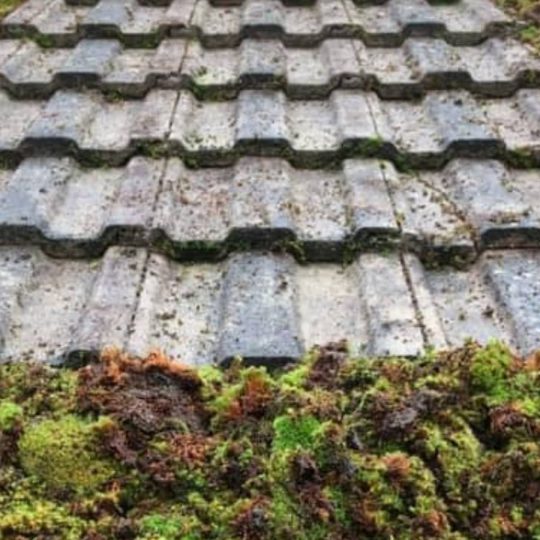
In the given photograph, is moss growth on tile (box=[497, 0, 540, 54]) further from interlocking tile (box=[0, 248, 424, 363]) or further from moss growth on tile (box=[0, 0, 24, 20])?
moss growth on tile (box=[0, 0, 24, 20])

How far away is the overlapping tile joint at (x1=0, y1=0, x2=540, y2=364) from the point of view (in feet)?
7.04

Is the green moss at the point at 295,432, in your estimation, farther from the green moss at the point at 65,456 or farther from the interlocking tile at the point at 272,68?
the interlocking tile at the point at 272,68

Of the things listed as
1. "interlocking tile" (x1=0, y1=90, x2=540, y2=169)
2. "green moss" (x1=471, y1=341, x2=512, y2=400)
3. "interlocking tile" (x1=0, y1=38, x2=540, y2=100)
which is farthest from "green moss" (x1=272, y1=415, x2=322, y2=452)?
"interlocking tile" (x1=0, y1=38, x2=540, y2=100)

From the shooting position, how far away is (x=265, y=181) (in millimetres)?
2701

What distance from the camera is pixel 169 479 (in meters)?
1.54

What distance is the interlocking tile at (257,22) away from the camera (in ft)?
12.6

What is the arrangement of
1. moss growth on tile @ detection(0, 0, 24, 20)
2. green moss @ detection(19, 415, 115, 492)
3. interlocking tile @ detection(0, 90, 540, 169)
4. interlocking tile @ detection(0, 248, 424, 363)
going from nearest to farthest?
green moss @ detection(19, 415, 115, 492) < interlocking tile @ detection(0, 248, 424, 363) < interlocking tile @ detection(0, 90, 540, 169) < moss growth on tile @ detection(0, 0, 24, 20)

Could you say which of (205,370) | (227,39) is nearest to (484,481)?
(205,370)

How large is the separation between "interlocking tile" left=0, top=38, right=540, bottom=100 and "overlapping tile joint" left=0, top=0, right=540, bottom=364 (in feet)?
0.04

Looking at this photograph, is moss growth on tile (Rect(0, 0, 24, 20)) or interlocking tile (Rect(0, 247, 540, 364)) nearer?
interlocking tile (Rect(0, 247, 540, 364))

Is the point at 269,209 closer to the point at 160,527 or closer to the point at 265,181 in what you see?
the point at 265,181

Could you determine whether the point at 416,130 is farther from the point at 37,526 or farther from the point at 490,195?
the point at 37,526

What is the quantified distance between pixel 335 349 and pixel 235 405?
31 cm

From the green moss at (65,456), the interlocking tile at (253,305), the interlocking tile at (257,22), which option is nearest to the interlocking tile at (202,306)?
the interlocking tile at (253,305)
